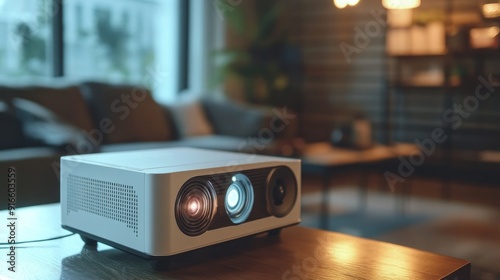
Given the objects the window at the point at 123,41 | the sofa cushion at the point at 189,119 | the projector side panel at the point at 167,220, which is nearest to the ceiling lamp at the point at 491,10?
the sofa cushion at the point at 189,119

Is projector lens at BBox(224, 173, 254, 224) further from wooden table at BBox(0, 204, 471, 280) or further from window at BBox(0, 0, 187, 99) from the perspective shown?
window at BBox(0, 0, 187, 99)

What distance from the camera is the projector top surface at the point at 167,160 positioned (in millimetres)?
915

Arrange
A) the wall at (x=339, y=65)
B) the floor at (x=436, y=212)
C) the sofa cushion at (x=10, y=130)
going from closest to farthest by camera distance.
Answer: the floor at (x=436, y=212), the sofa cushion at (x=10, y=130), the wall at (x=339, y=65)

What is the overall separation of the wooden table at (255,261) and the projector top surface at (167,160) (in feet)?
0.53

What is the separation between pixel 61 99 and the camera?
2.89 meters

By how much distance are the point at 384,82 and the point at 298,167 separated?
112 inches

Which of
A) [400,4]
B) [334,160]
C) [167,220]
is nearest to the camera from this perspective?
[167,220]

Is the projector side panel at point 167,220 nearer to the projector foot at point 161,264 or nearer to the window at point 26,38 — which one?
the projector foot at point 161,264

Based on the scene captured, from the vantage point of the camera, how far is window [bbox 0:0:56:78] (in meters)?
3.16

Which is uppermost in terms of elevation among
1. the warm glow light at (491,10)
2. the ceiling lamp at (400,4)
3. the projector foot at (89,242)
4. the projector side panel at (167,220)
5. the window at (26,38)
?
the ceiling lamp at (400,4)

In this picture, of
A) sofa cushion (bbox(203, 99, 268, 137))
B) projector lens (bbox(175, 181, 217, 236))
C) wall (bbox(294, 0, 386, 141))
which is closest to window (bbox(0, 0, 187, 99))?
sofa cushion (bbox(203, 99, 268, 137))

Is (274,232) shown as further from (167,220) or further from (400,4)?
(400,4)

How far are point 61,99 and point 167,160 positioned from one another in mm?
2076

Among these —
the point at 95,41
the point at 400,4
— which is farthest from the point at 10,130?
the point at 400,4
